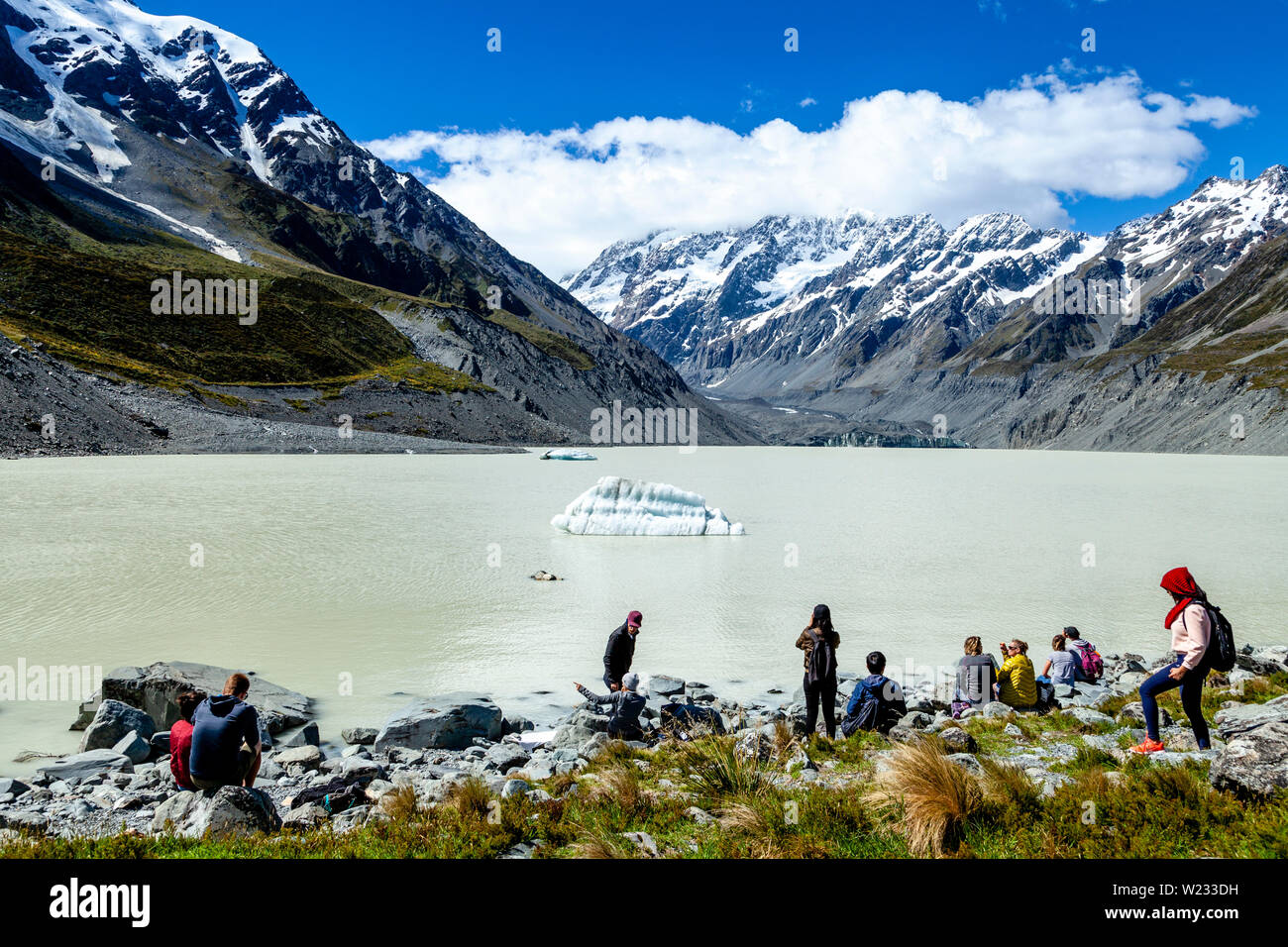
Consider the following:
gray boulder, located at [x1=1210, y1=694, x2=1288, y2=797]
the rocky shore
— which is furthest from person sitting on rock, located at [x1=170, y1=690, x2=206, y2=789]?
gray boulder, located at [x1=1210, y1=694, x2=1288, y2=797]

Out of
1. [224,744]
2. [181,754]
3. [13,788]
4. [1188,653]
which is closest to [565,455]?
[13,788]

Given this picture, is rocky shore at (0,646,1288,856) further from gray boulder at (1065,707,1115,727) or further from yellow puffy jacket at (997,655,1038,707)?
yellow puffy jacket at (997,655,1038,707)

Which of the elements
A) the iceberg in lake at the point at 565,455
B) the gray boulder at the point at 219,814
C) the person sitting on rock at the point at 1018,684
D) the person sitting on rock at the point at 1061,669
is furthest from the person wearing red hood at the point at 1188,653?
the iceberg in lake at the point at 565,455

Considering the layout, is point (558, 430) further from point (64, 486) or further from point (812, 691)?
point (812, 691)

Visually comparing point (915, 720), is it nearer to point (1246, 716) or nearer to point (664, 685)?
point (1246, 716)
